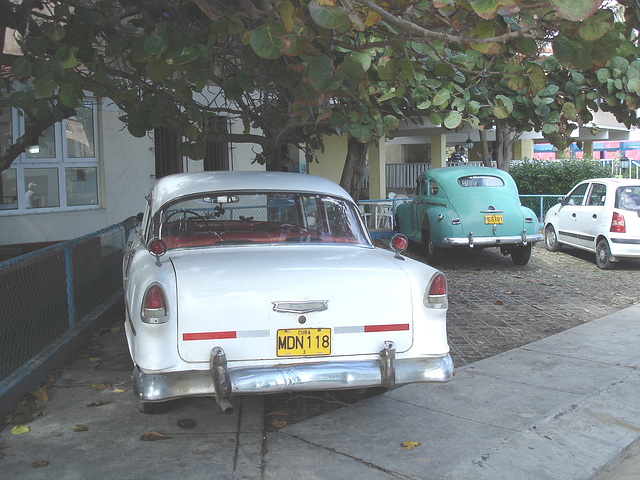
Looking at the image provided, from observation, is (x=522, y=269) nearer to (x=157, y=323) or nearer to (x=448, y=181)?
(x=448, y=181)

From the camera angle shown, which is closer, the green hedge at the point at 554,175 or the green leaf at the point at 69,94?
the green leaf at the point at 69,94

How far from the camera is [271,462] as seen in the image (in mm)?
3967

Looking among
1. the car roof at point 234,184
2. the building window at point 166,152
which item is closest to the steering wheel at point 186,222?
the car roof at point 234,184

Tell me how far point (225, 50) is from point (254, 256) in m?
3.44

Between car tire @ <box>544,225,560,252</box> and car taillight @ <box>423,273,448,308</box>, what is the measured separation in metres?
10.5

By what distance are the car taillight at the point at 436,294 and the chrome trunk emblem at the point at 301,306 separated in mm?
701

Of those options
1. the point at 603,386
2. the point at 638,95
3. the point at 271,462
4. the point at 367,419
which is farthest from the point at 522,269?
the point at 271,462

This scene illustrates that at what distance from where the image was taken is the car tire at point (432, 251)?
12.1 m

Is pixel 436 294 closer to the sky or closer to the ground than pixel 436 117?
closer to the ground

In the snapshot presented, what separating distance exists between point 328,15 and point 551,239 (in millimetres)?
11763

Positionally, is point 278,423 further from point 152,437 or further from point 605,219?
point 605,219

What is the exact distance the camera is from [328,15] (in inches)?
147

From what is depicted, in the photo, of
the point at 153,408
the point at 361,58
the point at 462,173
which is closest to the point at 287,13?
the point at 361,58

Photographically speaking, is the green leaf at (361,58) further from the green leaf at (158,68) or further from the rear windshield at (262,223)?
the green leaf at (158,68)
